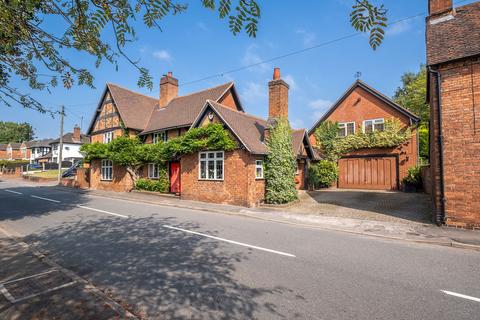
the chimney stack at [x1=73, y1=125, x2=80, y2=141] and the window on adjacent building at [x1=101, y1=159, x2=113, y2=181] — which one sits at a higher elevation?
the chimney stack at [x1=73, y1=125, x2=80, y2=141]

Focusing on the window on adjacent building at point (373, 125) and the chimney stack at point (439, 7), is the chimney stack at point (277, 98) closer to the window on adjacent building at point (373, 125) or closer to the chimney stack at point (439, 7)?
the chimney stack at point (439, 7)

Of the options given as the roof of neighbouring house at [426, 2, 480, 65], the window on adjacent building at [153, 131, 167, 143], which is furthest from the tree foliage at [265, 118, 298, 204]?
the window on adjacent building at [153, 131, 167, 143]

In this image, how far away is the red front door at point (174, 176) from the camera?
21.3 metres

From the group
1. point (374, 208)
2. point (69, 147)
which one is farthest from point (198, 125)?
point (69, 147)

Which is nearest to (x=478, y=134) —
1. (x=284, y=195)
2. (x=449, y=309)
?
(x=449, y=309)

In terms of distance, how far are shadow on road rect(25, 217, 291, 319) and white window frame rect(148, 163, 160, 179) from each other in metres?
13.5

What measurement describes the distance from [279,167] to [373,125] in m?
12.2

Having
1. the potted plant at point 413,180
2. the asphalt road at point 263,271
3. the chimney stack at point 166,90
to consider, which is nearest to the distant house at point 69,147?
the chimney stack at point 166,90

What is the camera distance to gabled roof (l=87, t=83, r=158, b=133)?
25266 mm

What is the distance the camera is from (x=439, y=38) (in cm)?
1091

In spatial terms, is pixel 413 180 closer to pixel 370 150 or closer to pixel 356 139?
pixel 370 150

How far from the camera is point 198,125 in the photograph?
18.4m

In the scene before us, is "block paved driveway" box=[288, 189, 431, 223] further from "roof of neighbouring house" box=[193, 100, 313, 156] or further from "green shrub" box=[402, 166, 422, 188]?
"roof of neighbouring house" box=[193, 100, 313, 156]

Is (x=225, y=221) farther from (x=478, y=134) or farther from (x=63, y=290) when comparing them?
(x=478, y=134)
